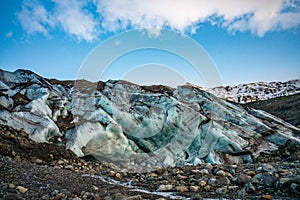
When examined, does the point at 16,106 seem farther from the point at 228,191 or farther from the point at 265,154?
the point at 265,154

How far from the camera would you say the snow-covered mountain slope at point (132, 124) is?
698 inches

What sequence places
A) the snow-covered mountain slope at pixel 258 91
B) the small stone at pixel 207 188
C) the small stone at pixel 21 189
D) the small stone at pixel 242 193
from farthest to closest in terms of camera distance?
the snow-covered mountain slope at pixel 258 91 → the small stone at pixel 207 188 → the small stone at pixel 242 193 → the small stone at pixel 21 189

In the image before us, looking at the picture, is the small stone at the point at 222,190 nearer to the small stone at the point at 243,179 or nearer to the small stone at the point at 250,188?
the small stone at the point at 250,188

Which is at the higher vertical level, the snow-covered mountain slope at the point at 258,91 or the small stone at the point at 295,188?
the snow-covered mountain slope at the point at 258,91

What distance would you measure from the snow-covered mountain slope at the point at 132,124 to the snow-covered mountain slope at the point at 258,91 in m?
69.8

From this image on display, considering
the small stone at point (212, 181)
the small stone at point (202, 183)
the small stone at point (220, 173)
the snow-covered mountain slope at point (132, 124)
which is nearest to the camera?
the small stone at point (202, 183)

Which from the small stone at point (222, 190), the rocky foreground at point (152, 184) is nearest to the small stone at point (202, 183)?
the rocky foreground at point (152, 184)

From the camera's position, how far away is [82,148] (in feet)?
57.3

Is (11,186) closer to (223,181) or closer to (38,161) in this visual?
(38,161)

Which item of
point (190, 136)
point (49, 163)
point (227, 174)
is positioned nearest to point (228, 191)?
point (227, 174)

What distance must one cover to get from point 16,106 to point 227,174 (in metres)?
14.7

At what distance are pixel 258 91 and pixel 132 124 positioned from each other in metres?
94.5

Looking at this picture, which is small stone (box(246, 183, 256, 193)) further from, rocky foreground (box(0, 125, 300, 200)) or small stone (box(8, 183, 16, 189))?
small stone (box(8, 183, 16, 189))

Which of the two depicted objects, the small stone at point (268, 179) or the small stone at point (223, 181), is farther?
the small stone at point (223, 181)
